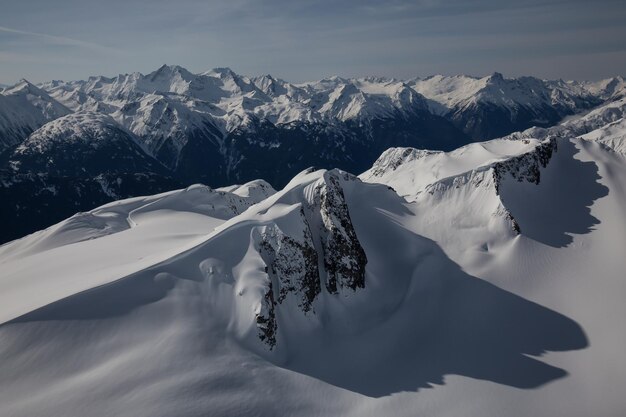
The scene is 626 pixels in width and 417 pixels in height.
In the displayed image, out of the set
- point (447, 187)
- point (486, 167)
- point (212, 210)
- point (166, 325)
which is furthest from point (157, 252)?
point (486, 167)

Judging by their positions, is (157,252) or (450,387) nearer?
(450,387)

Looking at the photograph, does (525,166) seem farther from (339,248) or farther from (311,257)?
(311,257)

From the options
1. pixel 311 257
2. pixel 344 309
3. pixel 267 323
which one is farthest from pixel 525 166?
pixel 267 323

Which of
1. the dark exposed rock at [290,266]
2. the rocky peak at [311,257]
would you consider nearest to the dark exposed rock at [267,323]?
the rocky peak at [311,257]

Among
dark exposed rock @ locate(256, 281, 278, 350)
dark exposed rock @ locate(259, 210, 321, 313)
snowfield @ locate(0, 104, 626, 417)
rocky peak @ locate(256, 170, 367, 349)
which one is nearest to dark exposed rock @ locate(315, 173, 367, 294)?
rocky peak @ locate(256, 170, 367, 349)

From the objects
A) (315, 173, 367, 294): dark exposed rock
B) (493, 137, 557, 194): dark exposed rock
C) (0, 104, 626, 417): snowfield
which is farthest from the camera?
(493, 137, 557, 194): dark exposed rock

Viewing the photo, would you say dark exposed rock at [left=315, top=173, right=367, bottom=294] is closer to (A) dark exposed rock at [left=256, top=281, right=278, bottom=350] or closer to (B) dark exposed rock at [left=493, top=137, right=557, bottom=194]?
(A) dark exposed rock at [left=256, top=281, right=278, bottom=350]

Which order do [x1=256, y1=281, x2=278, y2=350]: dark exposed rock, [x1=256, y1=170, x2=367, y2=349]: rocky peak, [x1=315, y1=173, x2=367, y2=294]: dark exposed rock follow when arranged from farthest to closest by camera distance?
[x1=315, y1=173, x2=367, y2=294]: dark exposed rock, [x1=256, y1=170, x2=367, y2=349]: rocky peak, [x1=256, y1=281, x2=278, y2=350]: dark exposed rock

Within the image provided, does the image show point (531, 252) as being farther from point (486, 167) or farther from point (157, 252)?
point (157, 252)
